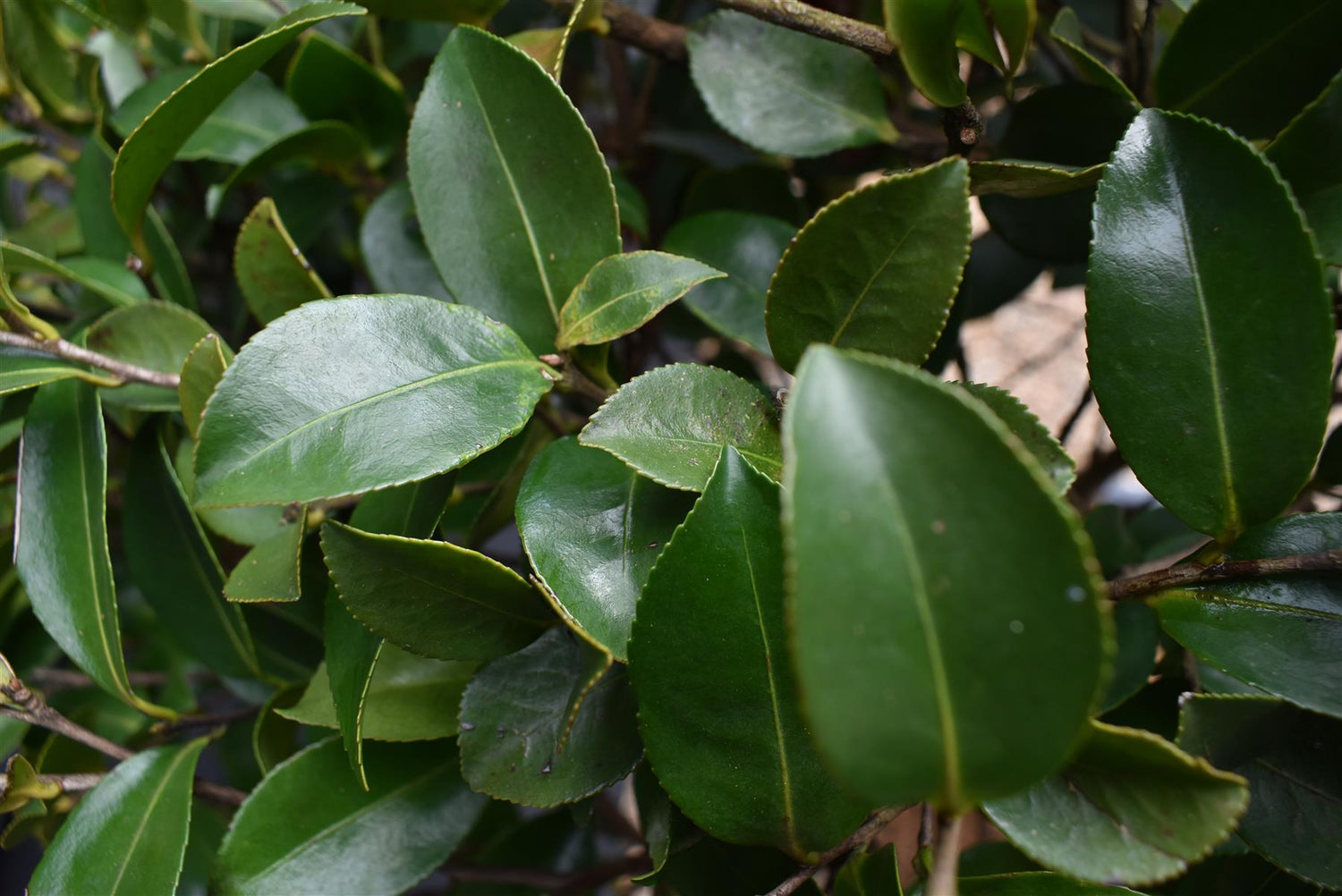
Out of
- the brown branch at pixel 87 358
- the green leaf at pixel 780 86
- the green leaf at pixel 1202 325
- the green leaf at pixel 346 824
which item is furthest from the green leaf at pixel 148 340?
the green leaf at pixel 1202 325

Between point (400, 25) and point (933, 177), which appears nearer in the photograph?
point (933, 177)

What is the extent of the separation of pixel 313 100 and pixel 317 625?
379 mm

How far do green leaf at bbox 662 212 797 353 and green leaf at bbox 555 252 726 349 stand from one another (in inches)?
4.5

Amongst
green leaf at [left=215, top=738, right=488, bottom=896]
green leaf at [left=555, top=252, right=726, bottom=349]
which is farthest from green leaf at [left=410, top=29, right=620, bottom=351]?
green leaf at [left=215, top=738, right=488, bottom=896]

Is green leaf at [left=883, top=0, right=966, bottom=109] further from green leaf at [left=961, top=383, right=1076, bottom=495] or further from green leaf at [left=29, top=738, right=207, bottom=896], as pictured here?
green leaf at [left=29, top=738, right=207, bottom=896]

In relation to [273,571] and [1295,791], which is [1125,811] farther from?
[273,571]

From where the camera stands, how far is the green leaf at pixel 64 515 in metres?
0.51

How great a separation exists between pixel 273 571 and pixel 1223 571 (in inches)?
17.4

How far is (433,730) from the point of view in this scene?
0.50 meters

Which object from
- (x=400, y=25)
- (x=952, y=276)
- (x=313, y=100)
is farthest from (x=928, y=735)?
(x=400, y=25)

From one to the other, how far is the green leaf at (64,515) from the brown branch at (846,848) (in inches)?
15.5

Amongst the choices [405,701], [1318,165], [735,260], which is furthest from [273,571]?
[1318,165]

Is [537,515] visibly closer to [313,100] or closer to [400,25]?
[313,100]

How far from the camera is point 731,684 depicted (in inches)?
14.6
